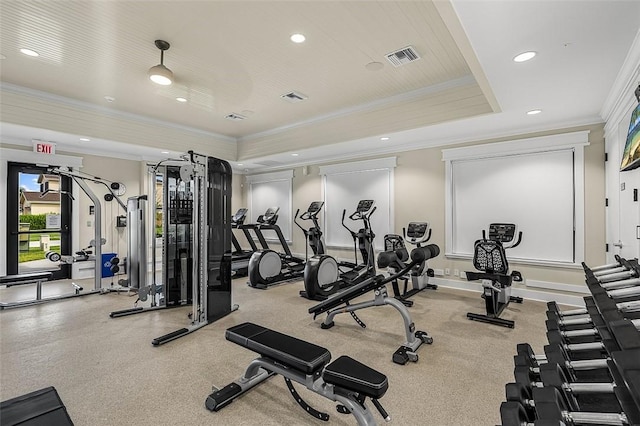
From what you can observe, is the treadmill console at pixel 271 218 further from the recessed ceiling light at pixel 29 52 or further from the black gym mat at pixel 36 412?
the black gym mat at pixel 36 412

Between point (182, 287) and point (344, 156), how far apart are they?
4.15 m

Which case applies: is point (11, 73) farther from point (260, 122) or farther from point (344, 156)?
point (344, 156)

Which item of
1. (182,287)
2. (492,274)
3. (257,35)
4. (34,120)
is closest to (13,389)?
(182,287)

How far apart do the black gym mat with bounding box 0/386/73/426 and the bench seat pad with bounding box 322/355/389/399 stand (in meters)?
1.28

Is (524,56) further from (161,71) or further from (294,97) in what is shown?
(161,71)

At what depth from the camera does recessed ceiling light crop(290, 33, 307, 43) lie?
3191 millimetres

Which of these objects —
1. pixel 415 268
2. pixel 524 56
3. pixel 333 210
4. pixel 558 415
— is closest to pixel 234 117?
pixel 333 210

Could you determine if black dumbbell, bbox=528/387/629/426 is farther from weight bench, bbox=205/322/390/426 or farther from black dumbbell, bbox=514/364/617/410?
weight bench, bbox=205/322/390/426

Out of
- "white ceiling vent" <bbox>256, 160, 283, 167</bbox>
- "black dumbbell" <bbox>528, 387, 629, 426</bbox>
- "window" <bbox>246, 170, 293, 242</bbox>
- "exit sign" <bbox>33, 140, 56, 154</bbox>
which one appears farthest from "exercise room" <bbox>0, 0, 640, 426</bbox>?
"window" <bbox>246, 170, 293, 242</bbox>

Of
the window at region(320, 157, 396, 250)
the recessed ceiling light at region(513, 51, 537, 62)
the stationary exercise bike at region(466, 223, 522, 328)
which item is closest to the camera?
the recessed ceiling light at region(513, 51, 537, 62)

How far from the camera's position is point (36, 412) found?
1499mm

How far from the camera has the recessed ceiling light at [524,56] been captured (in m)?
2.46

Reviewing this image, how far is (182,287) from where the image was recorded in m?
4.59

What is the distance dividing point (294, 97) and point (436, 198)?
10.1 feet
